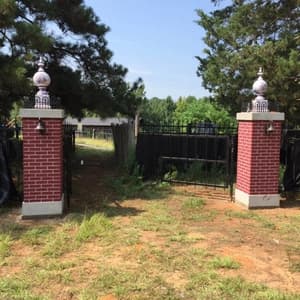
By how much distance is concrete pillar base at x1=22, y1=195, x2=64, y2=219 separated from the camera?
6.36m

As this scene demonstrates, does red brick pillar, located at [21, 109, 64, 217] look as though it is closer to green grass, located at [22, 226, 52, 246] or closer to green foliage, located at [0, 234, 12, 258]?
green grass, located at [22, 226, 52, 246]

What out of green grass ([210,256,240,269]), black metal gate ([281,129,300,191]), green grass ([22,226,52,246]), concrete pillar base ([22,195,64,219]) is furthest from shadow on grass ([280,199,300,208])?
green grass ([22,226,52,246])

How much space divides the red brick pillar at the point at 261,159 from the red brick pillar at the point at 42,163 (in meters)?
3.34

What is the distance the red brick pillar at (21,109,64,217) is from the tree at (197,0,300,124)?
18.2 ft

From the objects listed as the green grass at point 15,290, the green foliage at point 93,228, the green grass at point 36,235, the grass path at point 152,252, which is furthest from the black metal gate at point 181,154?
the green grass at point 15,290

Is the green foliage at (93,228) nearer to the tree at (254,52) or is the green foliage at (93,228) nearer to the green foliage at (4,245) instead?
the green foliage at (4,245)

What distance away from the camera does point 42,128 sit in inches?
250

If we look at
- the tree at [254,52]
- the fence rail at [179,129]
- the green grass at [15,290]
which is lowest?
the green grass at [15,290]

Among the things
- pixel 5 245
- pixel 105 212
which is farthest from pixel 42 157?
pixel 5 245

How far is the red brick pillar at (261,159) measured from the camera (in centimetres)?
731

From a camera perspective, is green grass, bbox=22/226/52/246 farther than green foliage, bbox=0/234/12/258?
Yes

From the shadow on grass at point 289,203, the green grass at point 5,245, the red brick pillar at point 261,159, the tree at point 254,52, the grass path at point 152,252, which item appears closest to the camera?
the grass path at point 152,252

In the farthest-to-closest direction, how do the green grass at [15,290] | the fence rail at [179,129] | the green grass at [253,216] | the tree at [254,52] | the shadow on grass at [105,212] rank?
the fence rail at [179,129] → the tree at [254,52] → the shadow on grass at [105,212] → the green grass at [253,216] → the green grass at [15,290]

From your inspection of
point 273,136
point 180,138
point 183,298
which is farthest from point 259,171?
point 183,298
